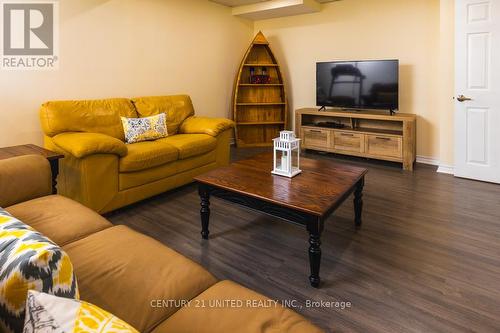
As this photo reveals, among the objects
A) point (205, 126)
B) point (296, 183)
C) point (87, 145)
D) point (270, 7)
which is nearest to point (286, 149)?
point (296, 183)

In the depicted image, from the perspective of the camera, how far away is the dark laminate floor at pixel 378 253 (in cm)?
168

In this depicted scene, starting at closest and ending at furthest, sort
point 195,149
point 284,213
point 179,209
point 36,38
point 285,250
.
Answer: point 284,213, point 285,250, point 179,209, point 36,38, point 195,149

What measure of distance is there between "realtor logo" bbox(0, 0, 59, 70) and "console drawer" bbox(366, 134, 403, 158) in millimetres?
3832

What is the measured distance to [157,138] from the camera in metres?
3.71

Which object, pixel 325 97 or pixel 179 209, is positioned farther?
pixel 325 97

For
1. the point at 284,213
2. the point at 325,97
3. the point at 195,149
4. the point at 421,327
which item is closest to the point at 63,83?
the point at 195,149

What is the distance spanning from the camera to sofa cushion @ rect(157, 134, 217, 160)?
3.40 meters

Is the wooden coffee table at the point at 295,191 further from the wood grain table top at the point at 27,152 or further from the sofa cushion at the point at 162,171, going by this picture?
the wood grain table top at the point at 27,152

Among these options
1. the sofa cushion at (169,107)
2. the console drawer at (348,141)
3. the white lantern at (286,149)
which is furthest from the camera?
the console drawer at (348,141)

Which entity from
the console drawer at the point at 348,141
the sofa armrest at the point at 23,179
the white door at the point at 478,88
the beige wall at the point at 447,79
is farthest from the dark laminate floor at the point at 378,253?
the console drawer at the point at 348,141

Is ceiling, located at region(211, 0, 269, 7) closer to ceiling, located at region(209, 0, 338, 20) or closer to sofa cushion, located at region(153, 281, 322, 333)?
ceiling, located at region(209, 0, 338, 20)

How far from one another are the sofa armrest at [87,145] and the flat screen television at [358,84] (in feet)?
10.4

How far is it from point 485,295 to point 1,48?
4.20 meters

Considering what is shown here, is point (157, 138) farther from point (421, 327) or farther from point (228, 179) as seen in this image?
point (421, 327)
